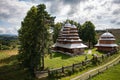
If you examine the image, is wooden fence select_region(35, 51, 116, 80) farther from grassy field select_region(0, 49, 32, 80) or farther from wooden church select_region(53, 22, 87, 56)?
wooden church select_region(53, 22, 87, 56)

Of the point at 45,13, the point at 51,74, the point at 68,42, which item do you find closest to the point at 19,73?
the point at 51,74

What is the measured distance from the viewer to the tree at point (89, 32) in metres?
88.8

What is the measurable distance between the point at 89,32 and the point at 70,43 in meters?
22.0

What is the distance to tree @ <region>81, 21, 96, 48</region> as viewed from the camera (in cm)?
8881

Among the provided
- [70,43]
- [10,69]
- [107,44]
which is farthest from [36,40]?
[107,44]

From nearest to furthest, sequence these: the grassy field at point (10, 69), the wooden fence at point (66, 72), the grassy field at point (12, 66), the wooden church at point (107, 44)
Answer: the grassy field at point (10, 69) < the grassy field at point (12, 66) < the wooden fence at point (66, 72) < the wooden church at point (107, 44)

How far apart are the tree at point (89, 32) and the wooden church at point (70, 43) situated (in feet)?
56.1

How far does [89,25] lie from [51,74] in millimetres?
50515

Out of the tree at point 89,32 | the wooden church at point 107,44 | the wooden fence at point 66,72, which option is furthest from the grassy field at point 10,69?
the tree at point 89,32

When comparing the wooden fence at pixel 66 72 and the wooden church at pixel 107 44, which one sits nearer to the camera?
the wooden fence at pixel 66 72

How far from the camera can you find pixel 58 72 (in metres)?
45.1

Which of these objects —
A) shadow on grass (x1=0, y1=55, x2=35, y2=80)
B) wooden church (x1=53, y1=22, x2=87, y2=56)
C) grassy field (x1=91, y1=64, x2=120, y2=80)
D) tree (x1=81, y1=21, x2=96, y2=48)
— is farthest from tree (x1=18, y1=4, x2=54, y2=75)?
tree (x1=81, y1=21, x2=96, y2=48)

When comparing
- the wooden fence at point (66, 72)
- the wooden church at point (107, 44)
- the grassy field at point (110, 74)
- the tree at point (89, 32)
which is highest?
the tree at point (89, 32)

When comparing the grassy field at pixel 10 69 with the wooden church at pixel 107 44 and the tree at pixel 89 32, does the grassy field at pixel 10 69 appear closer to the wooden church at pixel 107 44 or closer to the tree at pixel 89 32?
the wooden church at pixel 107 44
